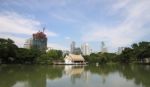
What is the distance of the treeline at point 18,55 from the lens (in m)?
47.3

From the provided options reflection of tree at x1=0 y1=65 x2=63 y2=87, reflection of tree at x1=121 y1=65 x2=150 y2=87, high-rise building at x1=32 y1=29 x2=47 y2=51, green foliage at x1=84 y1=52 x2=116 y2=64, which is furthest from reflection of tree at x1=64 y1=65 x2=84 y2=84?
high-rise building at x1=32 y1=29 x2=47 y2=51

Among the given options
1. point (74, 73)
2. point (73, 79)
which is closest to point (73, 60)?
point (74, 73)

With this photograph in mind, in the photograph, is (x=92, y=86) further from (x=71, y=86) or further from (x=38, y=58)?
(x=38, y=58)

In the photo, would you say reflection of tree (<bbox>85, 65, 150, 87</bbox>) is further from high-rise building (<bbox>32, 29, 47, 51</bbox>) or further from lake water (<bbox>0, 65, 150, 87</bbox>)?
high-rise building (<bbox>32, 29, 47, 51</bbox>)

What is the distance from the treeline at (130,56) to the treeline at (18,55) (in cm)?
1341

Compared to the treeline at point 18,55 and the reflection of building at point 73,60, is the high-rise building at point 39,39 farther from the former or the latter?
the treeline at point 18,55

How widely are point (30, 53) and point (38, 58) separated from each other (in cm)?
370

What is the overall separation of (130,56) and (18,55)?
33.3 m

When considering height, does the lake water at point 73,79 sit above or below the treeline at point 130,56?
below

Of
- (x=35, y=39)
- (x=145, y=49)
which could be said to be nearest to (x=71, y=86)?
(x=145, y=49)

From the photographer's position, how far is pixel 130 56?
67.0 metres

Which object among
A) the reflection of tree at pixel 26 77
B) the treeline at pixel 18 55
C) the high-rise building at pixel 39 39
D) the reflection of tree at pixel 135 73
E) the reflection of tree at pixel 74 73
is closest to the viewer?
the reflection of tree at pixel 26 77

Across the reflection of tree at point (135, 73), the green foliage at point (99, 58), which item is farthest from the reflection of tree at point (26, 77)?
the green foliage at point (99, 58)

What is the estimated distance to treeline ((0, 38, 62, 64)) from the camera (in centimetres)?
4731
